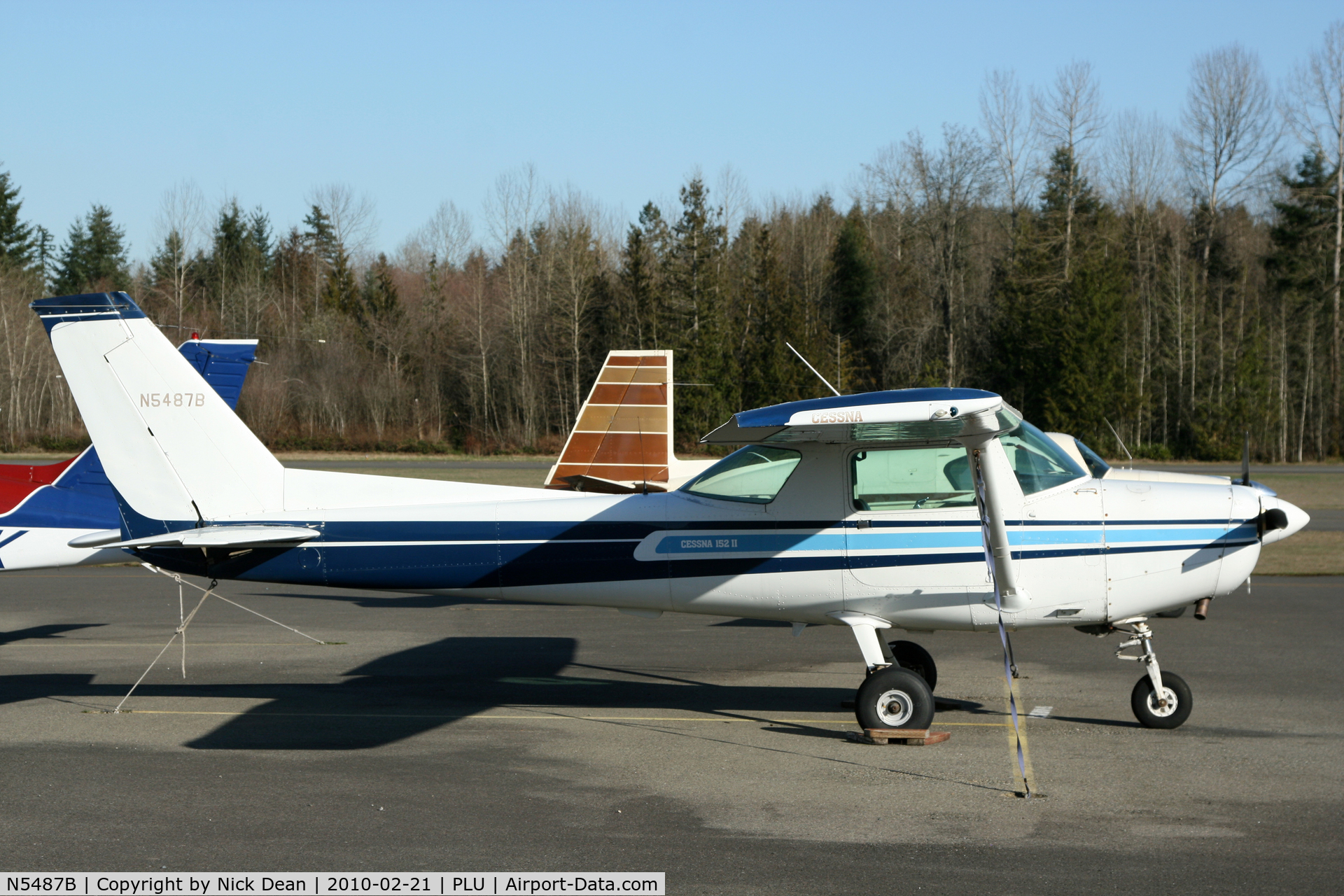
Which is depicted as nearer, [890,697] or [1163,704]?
[890,697]

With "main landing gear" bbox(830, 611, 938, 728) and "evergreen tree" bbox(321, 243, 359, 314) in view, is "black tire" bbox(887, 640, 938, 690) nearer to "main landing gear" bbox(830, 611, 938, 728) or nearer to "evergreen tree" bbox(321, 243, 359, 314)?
"main landing gear" bbox(830, 611, 938, 728)

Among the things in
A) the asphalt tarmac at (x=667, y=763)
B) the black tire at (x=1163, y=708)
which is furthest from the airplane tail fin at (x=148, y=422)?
the black tire at (x=1163, y=708)

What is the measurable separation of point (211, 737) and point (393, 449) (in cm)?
4850

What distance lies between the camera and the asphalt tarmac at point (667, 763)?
4.95 m

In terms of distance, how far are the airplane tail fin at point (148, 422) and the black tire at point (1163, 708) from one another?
6315 millimetres

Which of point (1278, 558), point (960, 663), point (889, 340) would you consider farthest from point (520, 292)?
point (960, 663)

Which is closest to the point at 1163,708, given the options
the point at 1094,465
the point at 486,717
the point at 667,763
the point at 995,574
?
the point at 995,574

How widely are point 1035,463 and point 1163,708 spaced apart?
6.40 ft

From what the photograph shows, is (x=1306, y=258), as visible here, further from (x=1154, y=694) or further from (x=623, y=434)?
(x=1154, y=694)

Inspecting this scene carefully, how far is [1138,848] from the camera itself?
506 cm

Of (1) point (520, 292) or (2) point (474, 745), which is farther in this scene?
(1) point (520, 292)

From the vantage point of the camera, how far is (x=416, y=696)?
8492mm

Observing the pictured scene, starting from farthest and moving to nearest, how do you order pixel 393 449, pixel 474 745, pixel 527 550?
pixel 393 449 → pixel 527 550 → pixel 474 745

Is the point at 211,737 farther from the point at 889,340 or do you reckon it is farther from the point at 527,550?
the point at 889,340
